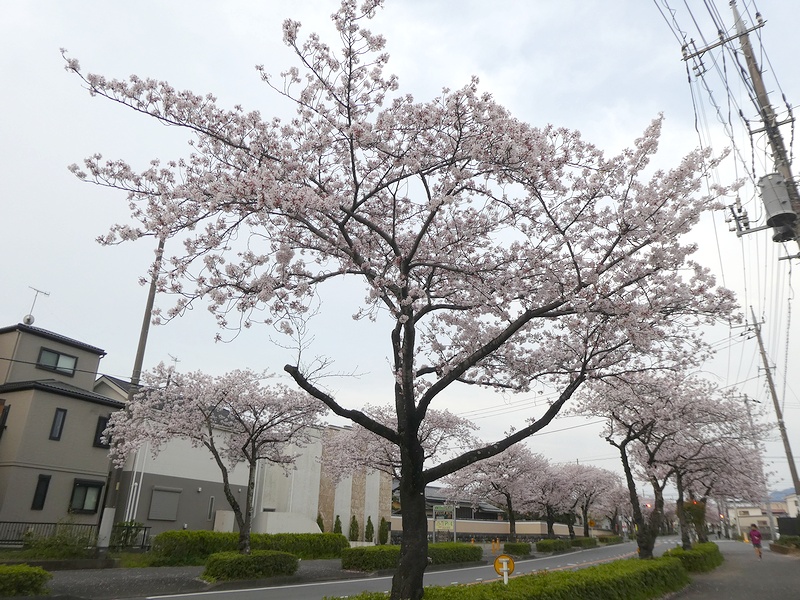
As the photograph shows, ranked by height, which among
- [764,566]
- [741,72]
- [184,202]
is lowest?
[764,566]

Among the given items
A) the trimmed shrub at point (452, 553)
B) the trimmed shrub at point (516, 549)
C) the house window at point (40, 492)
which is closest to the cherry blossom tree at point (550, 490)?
the trimmed shrub at point (516, 549)

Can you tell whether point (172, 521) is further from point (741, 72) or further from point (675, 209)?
point (741, 72)

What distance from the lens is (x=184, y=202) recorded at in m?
7.72

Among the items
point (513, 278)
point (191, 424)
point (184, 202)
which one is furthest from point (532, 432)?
point (191, 424)

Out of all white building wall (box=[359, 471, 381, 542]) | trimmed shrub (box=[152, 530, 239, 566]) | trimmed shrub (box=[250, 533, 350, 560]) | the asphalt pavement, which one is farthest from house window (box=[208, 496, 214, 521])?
white building wall (box=[359, 471, 381, 542])

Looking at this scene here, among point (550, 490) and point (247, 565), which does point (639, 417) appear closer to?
point (247, 565)

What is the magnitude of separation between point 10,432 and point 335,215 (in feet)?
67.8

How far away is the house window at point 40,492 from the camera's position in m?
20.7

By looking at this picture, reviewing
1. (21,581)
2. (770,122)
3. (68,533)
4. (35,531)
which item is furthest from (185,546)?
(770,122)

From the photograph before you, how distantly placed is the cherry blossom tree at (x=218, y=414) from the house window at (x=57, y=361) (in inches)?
244

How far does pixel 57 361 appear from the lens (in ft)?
80.3

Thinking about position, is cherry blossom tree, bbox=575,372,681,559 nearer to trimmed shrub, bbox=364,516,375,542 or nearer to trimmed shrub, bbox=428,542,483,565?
trimmed shrub, bbox=428,542,483,565

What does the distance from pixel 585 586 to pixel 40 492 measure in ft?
69.7

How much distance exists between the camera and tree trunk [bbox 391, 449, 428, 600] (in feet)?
23.6
